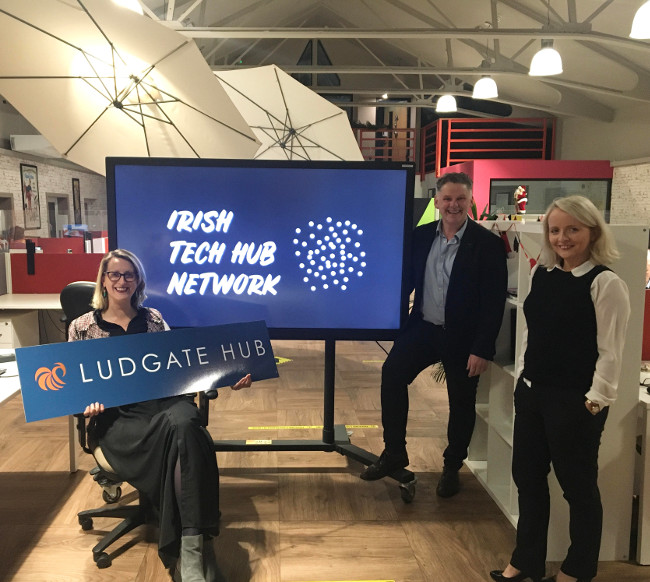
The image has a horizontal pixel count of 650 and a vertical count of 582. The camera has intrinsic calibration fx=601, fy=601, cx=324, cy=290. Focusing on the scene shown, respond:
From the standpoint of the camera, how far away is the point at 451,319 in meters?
2.86

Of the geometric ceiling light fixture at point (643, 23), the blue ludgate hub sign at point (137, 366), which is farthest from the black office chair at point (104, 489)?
the geometric ceiling light fixture at point (643, 23)

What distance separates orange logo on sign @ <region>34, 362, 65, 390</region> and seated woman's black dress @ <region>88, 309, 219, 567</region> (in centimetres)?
31

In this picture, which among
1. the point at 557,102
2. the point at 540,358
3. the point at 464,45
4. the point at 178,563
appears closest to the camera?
the point at 540,358

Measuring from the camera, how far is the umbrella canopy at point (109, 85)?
9.57 ft

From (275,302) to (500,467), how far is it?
142cm

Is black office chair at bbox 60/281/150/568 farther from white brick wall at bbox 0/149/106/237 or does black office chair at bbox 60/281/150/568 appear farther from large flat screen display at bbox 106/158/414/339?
white brick wall at bbox 0/149/106/237

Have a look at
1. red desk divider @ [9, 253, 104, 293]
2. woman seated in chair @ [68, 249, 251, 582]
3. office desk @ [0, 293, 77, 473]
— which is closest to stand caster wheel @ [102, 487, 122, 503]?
woman seated in chair @ [68, 249, 251, 582]

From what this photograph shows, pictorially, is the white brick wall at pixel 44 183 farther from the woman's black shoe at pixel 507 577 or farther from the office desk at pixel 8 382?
the woman's black shoe at pixel 507 577

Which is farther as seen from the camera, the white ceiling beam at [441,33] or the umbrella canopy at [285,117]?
the white ceiling beam at [441,33]

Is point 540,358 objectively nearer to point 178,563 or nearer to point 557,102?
point 178,563

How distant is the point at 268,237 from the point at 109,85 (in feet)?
4.44

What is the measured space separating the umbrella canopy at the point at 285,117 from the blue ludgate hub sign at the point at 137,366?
9.19 feet

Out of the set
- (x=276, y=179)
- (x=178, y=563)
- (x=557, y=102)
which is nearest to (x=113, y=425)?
(x=178, y=563)

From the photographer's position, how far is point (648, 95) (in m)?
8.92
